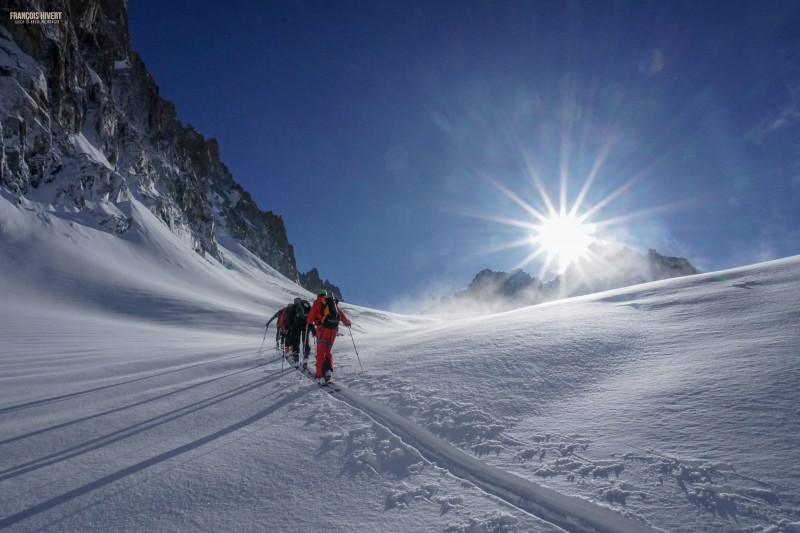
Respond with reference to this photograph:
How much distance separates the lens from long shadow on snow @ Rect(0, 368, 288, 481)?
364 cm

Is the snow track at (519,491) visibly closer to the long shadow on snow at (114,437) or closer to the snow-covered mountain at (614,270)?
the long shadow on snow at (114,437)

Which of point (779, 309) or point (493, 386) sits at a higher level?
point (779, 309)

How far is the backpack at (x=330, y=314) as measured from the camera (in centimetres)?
820

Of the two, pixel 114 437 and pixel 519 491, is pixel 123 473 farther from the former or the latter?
pixel 519 491

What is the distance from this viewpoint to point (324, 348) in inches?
311

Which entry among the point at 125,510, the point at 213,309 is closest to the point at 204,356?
the point at 125,510

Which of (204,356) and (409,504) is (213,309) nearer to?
(204,356)

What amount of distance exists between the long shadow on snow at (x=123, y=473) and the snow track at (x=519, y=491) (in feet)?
6.59

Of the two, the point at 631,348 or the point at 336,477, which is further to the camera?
the point at 631,348

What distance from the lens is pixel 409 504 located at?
10.3 feet

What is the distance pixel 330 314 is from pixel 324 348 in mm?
774

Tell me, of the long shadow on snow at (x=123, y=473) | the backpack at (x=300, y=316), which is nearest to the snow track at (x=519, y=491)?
the long shadow on snow at (x=123, y=473)

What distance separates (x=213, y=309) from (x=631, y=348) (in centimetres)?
2719

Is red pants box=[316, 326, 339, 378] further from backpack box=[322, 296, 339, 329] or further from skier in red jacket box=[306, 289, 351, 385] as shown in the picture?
backpack box=[322, 296, 339, 329]
